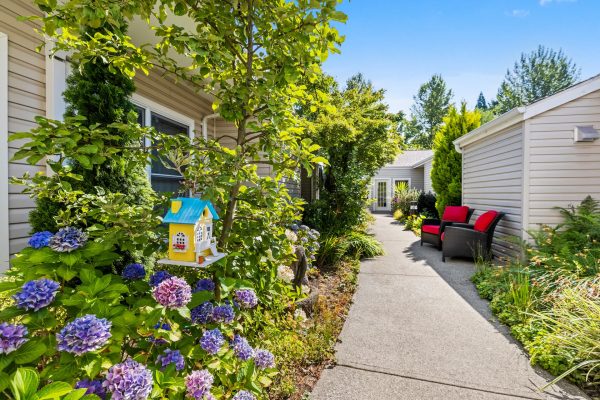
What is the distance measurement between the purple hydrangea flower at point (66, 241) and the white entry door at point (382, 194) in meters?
19.5

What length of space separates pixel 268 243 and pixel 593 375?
2.91 metres

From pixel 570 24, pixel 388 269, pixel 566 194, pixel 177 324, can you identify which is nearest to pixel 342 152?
pixel 388 269

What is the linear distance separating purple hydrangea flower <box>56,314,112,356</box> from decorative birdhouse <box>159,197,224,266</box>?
0.48 meters

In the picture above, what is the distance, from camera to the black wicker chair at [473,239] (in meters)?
5.74

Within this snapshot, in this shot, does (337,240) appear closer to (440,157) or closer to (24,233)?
(24,233)

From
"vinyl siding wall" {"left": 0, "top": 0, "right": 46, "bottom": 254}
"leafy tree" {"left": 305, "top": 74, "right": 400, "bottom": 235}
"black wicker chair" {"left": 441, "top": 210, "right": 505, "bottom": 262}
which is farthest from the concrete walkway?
"vinyl siding wall" {"left": 0, "top": 0, "right": 46, "bottom": 254}

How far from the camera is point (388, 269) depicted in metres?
5.51

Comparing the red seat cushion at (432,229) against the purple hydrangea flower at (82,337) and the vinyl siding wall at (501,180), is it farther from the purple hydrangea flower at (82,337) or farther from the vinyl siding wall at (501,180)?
the purple hydrangea flower at (82,337)

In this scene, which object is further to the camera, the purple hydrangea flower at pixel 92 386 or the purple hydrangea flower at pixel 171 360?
the purple hydrangea flower at pixel 171 360

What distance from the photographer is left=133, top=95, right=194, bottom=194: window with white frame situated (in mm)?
4219

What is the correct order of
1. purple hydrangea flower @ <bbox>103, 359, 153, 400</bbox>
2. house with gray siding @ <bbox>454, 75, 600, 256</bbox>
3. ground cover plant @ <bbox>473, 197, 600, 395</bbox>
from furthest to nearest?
house with gray siding @ <bbox>454, 75, 600, 256</bbox>, ground cover plant @ <bbox>473, 197, 600, 395</bbox>, purple hydrangea flower @ <bbox>103, 359, 153, 400</bbox>

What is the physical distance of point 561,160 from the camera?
16.6 feet

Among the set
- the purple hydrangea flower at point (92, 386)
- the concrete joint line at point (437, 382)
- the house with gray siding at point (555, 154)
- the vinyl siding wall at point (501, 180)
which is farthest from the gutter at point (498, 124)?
the purple hydrangea flower at point (92, 386)

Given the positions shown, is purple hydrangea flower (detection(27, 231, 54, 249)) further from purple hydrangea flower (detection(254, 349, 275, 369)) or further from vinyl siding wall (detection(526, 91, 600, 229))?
vinyl siding wall (detection(526, 91, 600, 229))
